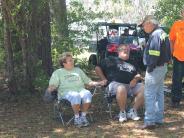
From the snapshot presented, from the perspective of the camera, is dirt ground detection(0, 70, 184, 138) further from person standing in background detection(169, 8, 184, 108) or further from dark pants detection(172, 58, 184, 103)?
person standing in background detection(169, 8, 184, 108)

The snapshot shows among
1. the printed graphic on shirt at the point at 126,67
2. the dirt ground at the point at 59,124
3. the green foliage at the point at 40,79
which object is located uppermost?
the printed graphic on shirt at the point at 126,67

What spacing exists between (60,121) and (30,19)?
242 cm

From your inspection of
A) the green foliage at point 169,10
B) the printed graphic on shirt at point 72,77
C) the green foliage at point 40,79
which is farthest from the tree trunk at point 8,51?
the green foliage at point 169,10

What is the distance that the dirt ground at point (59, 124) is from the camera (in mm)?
7359

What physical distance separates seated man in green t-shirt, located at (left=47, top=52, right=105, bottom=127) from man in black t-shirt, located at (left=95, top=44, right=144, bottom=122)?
0.28m

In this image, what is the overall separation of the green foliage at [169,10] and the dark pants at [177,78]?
310 inches

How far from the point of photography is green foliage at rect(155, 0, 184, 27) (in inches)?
668

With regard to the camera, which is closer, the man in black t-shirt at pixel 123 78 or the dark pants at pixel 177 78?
the man in black t-shirt at pixel 123 78

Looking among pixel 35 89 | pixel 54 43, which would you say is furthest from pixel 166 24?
pixel 35 89

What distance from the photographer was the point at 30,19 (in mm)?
9562

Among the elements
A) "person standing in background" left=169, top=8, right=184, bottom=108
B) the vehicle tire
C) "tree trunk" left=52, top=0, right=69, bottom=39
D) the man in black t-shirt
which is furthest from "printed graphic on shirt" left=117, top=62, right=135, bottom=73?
the vehicle tire

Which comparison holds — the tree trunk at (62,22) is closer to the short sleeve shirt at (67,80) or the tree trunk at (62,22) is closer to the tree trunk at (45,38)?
the tree trunk at (45,38)

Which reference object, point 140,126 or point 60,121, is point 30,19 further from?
point 140,126

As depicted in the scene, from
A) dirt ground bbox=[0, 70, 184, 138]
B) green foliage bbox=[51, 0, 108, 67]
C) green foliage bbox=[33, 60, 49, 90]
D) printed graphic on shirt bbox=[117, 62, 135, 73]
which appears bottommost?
dirt ground bbox=[0, 70, 184, 138]
